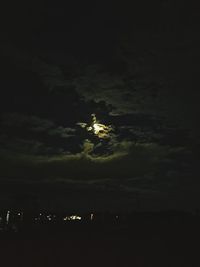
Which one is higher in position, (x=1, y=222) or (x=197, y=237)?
(x=1, y=222)

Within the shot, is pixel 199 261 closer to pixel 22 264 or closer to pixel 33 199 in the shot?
pixel 22 264

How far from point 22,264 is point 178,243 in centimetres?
1619

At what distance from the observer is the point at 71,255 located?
26.4 meters

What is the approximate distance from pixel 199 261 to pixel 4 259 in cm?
1068

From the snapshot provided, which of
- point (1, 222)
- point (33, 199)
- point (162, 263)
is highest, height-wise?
point (33, 199)

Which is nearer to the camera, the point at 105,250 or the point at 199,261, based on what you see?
the point at 199,261

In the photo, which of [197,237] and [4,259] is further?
[197,237]

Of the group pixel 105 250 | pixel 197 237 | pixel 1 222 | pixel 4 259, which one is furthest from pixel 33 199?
pixel 4 259

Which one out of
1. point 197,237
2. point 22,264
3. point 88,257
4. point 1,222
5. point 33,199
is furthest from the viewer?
point 33,199

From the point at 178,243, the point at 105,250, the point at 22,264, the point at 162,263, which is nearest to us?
the point at 22,264

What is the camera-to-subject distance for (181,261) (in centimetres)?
2531

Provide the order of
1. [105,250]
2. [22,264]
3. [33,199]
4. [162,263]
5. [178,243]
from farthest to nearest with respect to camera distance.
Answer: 1. [33,199]
2. [178,243]
3. [105,250]
4. [162,263]
5. [22,264]

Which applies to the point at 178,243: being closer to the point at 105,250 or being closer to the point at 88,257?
the point at 105,250

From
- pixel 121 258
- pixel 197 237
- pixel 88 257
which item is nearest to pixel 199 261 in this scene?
pixel 121 258
